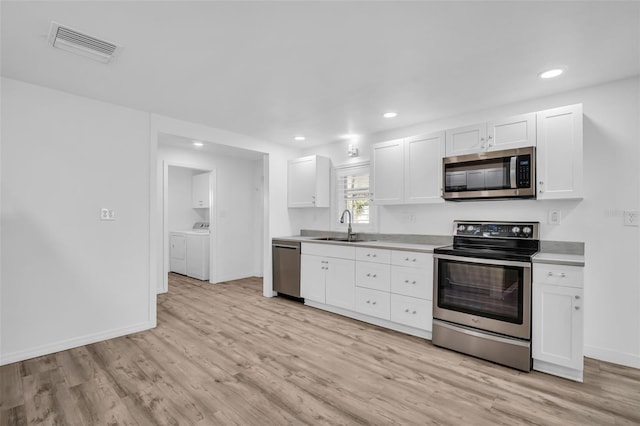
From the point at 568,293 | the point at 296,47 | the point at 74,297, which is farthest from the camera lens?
the point at 74,297

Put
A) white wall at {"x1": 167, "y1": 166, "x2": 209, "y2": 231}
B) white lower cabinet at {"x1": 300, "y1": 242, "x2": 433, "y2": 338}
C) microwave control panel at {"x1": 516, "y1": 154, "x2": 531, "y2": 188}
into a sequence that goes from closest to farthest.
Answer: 1. microwave control panel at {"x1": 516, "y1": 154, "x2": 531, "y2": 188}
2. white lower cabinet at {"x1": 300, "y1": 242, "x2": 433, "y2": 338}
3. white wall at {"x1": 167, "y1": 166, "x2": 209, "y2": 231}

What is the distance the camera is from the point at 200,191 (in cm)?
658

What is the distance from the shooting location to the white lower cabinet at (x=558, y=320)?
7.53 feet

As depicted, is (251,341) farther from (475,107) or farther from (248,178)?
(248,178)

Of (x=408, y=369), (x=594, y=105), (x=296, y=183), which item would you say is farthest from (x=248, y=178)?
(x=594, y=105)

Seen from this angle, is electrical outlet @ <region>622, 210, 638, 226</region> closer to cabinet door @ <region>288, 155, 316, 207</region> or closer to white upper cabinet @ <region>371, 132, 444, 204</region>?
white upper cabinet @ <region>371, 132, 444, 204</region>

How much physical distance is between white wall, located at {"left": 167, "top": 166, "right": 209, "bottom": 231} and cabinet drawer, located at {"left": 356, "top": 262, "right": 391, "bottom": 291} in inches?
190

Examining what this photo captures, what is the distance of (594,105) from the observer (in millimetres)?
2736

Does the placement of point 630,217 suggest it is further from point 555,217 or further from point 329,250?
point 329,250

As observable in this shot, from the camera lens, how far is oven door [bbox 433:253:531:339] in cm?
250

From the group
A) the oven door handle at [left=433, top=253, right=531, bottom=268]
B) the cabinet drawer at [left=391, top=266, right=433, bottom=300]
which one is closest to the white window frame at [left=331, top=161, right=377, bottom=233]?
the cabinet drawer at [left=391, top=266, right=433, bottom=300]

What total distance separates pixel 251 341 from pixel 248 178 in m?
3.82

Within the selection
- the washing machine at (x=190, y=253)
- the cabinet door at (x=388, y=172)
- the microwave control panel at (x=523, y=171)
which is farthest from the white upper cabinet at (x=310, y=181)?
the microwave control panel at (x=523, y=171)

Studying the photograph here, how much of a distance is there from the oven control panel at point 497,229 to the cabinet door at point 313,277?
167 centimetres
